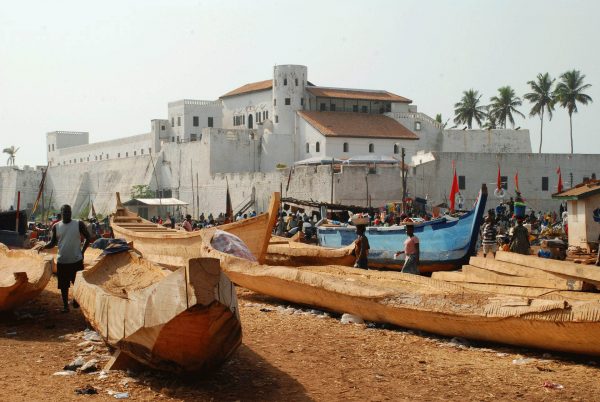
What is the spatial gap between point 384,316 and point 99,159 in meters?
71.9

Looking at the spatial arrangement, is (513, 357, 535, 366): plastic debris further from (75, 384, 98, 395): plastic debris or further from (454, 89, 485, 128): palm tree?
(454, 89, 485, 128): palm tree

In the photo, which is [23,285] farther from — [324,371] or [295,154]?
[295,154]

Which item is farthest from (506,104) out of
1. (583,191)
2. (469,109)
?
(583,191)

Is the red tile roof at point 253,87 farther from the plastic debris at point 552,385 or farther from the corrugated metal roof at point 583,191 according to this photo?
the plastic debris at point 552,385

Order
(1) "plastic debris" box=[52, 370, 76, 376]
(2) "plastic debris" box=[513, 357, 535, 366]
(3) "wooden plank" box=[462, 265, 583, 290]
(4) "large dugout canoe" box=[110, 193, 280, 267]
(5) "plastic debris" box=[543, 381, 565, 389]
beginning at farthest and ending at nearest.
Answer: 1. (4) "large dugout canoe" box=[110, 193, 280, 267]
2. (3) "wooden plank" box=[462, 265, 583, 290]
3. (2) "plastic debris" box=[513, 357, 535, 366]
4. (1) "plastic debris" box=[52, 370, 76, 376]
5. (5) "plastic debris" box=[543, 381, 565, 389]

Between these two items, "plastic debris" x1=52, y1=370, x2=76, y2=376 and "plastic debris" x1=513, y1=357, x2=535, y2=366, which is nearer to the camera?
"plastic debris" x1=52, y1=370, x2=76, y2=376

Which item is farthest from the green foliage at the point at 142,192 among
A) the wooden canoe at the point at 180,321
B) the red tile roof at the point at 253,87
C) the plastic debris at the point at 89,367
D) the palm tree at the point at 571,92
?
the wooden canoe at the point at 180,321

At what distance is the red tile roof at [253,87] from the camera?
63000mm

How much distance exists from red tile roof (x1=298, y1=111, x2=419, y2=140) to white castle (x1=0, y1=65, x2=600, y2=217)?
0.08 m


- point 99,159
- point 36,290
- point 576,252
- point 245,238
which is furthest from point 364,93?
point 36,290

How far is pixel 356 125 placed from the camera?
190 feet

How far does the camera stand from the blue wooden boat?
52.3 ft

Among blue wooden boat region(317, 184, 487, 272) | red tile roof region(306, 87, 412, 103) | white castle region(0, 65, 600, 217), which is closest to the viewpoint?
blue wooden boat region(317, 184, 487, 272)

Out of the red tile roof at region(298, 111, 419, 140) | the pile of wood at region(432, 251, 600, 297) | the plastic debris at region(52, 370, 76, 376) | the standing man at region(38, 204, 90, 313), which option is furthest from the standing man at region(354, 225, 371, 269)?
the red tile roof at region(298, 111, 419, 140)
